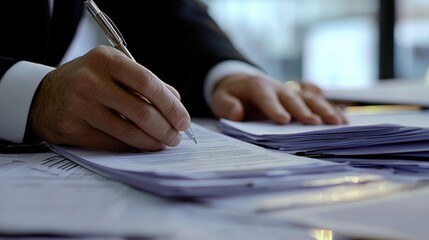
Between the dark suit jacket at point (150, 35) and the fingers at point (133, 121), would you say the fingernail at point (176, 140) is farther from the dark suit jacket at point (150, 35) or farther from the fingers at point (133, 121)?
the dark suit jacket at point (150, 35)

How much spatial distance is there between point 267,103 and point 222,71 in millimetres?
233

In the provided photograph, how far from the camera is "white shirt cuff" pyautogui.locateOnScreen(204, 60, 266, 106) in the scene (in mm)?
1092

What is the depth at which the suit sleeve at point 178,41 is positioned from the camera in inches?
45.8

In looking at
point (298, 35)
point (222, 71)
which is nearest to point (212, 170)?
point (222, 71)

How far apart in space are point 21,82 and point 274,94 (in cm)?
A: 41

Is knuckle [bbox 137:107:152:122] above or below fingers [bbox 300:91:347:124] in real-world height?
below

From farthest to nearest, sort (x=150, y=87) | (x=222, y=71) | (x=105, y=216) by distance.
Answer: (x=222, y=71) → (x=150, y=87) → (x=105, y=216)

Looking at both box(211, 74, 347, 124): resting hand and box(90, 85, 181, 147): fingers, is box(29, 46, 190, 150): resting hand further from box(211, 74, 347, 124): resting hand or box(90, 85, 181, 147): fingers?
box(211, 74, 347, 124): resting hand

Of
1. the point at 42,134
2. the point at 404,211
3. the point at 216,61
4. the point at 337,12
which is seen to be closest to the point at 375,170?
the point at 404,211

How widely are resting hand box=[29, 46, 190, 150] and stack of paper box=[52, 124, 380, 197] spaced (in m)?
0.02

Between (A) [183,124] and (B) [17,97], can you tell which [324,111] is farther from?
(B) [17,97]

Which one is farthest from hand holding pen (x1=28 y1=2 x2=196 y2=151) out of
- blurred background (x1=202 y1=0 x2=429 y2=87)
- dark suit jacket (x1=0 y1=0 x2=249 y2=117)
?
blurred background (x1=202 y1=0 x2=429 y2=87)

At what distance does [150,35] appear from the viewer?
4.23 feet

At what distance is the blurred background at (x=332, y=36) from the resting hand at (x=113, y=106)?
3113 mm
